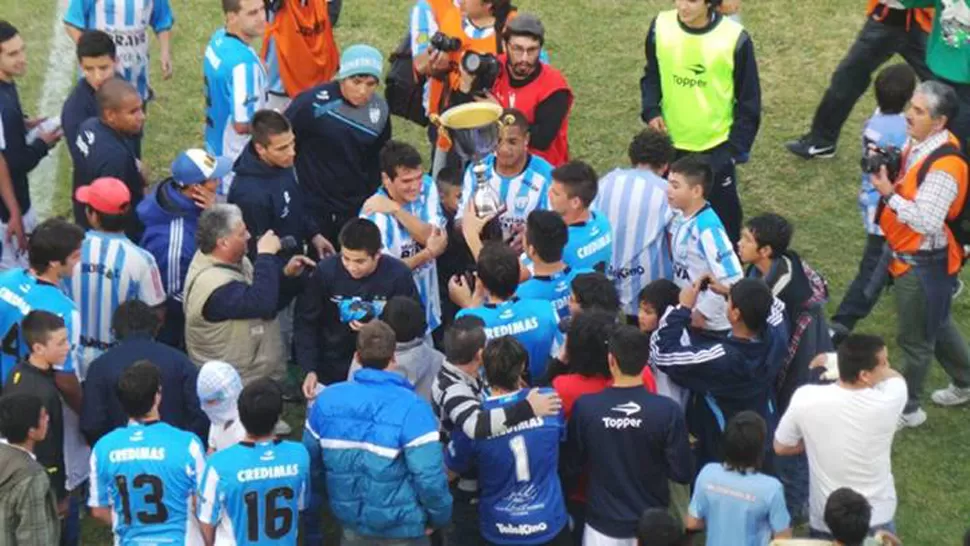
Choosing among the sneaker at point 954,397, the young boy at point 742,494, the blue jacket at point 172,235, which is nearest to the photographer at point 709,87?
the sneaker at point 954,397

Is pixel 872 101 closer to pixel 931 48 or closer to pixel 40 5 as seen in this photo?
pixel 931 48

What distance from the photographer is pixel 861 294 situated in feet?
30.6

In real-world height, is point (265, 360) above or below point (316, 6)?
below

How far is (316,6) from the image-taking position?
10344 mm

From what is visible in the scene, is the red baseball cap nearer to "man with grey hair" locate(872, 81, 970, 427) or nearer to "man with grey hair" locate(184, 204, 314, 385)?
"man with grey hair" locate(184, 204, 314, 385)

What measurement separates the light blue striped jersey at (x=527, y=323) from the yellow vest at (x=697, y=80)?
8.66 ft

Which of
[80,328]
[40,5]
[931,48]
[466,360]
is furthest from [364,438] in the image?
[40,5]

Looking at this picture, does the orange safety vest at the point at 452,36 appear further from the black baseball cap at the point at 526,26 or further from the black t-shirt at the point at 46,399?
the black t-shirt at the point at 46,399

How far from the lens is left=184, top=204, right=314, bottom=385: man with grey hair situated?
24.3 ft

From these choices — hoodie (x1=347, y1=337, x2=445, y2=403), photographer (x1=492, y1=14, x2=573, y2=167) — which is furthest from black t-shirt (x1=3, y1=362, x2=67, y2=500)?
photographer (x1=492, y1=14, x2=573, y2=167)

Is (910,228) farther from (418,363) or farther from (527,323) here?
(418,363)

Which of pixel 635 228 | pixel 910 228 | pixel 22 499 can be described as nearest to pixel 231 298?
pixel 22 499

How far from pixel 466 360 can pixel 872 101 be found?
6.74 m

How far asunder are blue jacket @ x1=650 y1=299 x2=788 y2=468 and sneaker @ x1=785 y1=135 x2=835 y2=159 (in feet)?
14.0
